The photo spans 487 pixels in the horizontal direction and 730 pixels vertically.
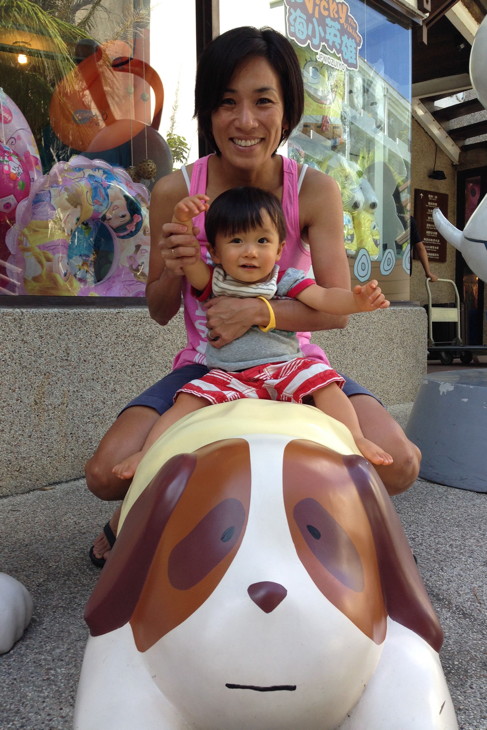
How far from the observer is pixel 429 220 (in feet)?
34.4

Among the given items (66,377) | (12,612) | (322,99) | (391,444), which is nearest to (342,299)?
(391,444)

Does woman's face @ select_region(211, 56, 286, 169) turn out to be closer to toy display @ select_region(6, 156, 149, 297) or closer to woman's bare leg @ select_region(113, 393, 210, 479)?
woman's bare leg @ select_region(113, 393, 210, 479)

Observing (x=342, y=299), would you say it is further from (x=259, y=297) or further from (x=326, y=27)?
(x=326, y=27)

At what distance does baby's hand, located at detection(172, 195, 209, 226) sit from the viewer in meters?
1.50

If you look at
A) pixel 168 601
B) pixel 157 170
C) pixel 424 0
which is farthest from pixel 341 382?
pixel 424 0

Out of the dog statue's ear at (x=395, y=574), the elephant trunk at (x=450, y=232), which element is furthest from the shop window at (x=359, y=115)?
the dog statue's ear at (x=395, y=574)

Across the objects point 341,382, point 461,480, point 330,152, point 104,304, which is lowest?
point 461,480

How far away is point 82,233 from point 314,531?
2.43 meters

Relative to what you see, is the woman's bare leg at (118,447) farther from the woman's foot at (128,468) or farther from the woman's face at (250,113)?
the woman's face at (250,113)

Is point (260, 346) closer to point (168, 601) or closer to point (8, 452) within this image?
point (168, 601)

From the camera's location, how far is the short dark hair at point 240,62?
5.77 ft

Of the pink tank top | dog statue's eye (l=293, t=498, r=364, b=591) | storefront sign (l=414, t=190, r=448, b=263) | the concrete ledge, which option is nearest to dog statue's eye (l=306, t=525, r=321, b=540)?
dog statue's eye (l=293, t=498, r=364, b=591)

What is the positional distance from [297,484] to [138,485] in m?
0.34

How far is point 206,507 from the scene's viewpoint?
98cm
